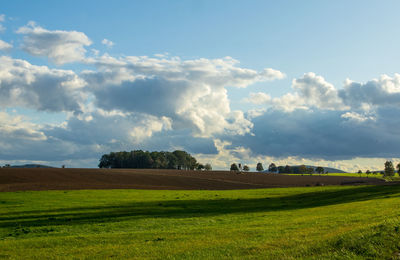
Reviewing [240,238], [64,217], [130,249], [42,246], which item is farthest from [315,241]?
[64,217]

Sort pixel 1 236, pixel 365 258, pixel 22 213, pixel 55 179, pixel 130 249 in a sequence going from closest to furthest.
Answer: pixel 365 258 < pixel 130 249 < pixel 1 236 < pixel 22 213 < pixel 55 179

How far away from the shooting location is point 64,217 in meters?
36.5

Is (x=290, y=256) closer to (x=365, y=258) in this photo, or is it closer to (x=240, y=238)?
(x=365, y=258)

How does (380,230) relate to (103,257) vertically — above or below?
above

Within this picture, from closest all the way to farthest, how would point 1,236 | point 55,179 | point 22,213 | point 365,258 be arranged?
point 365,258
point 1,236
point 22,213
point 55,179

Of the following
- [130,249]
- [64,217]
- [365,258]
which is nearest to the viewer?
[365,258]

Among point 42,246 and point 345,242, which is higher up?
point 345,242

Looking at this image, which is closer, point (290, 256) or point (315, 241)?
point (290, 256)

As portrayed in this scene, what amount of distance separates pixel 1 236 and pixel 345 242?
24.0 m

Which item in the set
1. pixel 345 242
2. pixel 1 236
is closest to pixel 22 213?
pixel 1 236

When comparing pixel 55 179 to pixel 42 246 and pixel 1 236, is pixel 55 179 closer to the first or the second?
pixel 1 236

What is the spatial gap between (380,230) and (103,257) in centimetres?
1353

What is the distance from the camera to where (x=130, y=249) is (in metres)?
18.6

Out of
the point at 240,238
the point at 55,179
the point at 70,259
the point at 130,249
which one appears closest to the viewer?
the point at 70,259
